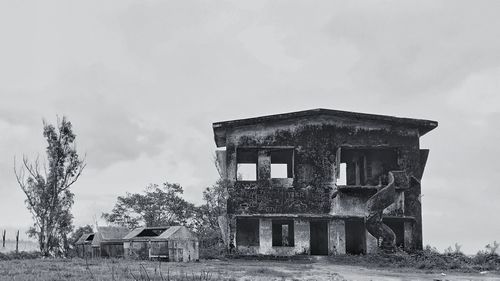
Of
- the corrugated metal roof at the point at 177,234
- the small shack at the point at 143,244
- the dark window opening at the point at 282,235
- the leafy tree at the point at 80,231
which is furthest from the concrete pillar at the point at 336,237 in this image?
the leafy tree at the point at 80,231

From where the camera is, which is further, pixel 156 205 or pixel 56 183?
pixel 156 205

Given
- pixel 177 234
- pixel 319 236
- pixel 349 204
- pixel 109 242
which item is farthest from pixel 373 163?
pixel 109 242

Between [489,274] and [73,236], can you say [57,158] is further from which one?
[489,274]

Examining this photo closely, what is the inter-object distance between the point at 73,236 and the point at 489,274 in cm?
3139

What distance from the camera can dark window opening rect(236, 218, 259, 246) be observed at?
918 inches

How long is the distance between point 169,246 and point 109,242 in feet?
24.3

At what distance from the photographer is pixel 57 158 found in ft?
106

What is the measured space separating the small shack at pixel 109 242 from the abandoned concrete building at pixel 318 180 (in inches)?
345

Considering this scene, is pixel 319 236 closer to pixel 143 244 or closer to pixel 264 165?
pixel 264 165

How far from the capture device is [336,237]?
22.2 metres

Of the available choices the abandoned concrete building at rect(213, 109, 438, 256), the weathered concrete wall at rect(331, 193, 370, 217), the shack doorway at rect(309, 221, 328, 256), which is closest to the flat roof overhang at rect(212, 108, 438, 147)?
→ the abandoned concrete building at rect(213, 109, 438, 256)

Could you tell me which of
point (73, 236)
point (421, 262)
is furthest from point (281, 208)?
point (73, 236)

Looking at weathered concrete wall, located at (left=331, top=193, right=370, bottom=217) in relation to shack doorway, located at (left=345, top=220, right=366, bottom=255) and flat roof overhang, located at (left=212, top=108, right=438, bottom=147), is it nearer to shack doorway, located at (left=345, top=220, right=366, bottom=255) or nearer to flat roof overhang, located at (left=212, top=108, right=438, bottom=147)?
shack doorway, located at (left=345, top=220, right=366, bottom=255)

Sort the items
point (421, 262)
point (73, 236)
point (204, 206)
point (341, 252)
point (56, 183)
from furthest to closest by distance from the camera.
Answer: point (73, 236) < point (204, 206) < point (56, 183) < point (341, 252) < point (421, 262)
